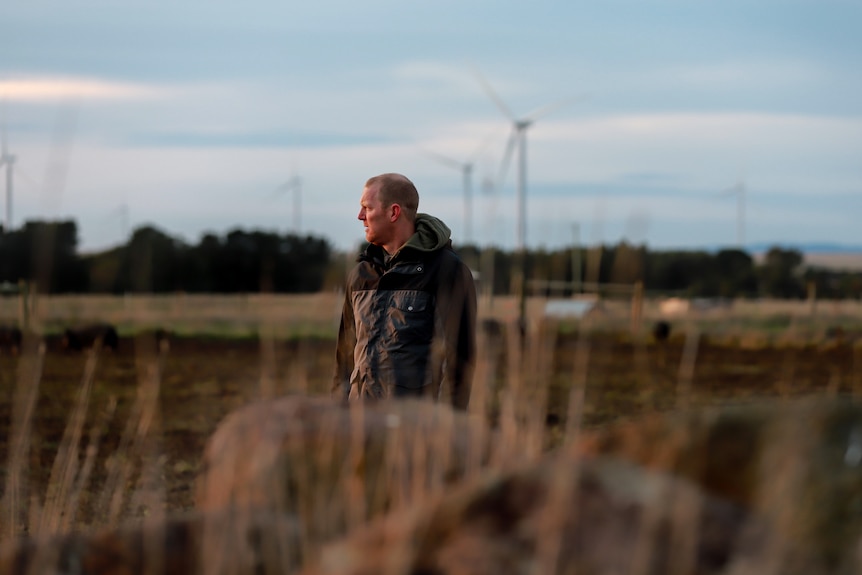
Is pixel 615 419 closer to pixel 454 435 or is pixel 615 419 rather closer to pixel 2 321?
pixel 454 435

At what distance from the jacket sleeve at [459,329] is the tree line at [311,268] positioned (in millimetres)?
175

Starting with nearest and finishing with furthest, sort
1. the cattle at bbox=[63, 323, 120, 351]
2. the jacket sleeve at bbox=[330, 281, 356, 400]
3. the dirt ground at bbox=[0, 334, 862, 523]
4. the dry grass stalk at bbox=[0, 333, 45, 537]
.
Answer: the dry grass stalk at bbox=[0, 333, 45, 537] → the jacket sleeve at bbox=[330, 281, 356, 400] → the dirt ground at bbox=[0, 334, 862, 523] → the cattle at bbox=[63, 323, 120, 351]

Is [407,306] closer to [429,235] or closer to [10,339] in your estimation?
[429,235]

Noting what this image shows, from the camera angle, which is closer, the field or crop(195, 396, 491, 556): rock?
crop(195, 396, 491, 556): rock

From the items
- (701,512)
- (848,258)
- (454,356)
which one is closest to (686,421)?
(701,512)

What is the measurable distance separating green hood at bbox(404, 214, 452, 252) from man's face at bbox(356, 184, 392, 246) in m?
0.14

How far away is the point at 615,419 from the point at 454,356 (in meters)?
10.4

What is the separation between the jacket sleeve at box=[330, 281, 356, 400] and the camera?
20.2ft

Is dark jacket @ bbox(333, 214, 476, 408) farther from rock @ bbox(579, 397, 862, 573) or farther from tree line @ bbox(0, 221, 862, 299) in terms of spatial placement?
rock @ bbox(579, 397, 862, 573)

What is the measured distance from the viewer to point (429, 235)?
5.91m

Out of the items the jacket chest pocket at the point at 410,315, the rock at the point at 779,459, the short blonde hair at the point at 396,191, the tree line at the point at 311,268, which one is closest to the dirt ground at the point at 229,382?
the tree line at the point at 311,268

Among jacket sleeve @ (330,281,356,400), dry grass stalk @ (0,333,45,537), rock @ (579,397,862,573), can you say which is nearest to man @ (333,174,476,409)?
jacket sleeve @ (330,281,356,400)

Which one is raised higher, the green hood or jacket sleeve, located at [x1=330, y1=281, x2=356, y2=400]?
the green hood

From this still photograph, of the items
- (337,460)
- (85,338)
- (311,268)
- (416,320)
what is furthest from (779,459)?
(311,268)
